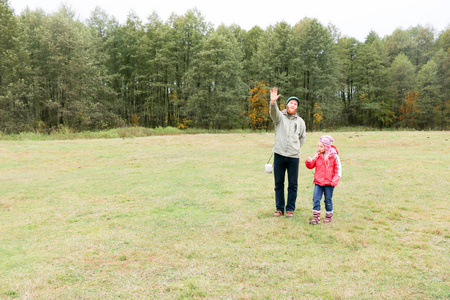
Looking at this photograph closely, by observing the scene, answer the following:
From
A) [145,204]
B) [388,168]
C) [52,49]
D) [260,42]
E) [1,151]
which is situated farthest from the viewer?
[260,42]

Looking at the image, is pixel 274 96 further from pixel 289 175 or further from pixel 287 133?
pixel 289 175

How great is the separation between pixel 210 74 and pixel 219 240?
4267 centimetres

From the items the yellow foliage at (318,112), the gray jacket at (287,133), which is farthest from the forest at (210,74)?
the gray jacket at (287,133)

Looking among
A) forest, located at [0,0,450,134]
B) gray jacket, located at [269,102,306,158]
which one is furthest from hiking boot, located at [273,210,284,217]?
forest, located at [0,0,450,134]

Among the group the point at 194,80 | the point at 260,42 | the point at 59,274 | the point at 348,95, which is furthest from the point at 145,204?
the point at 348,95

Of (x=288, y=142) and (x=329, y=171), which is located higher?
(x=288, y=142)

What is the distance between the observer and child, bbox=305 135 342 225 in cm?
627

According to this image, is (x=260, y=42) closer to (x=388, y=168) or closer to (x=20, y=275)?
(x=388, y=168)

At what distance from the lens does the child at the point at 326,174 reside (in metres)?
6.27

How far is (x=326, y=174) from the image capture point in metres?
6.28

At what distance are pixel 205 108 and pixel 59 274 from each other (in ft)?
144

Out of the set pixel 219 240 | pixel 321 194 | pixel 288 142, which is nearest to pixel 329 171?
pixel 321 194

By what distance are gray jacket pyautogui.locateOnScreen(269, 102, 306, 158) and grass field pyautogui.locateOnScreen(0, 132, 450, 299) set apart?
63.8 inches

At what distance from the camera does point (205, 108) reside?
4716 centimetres
